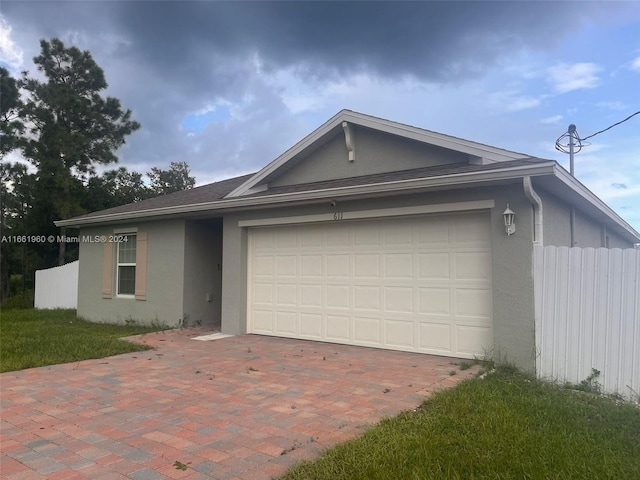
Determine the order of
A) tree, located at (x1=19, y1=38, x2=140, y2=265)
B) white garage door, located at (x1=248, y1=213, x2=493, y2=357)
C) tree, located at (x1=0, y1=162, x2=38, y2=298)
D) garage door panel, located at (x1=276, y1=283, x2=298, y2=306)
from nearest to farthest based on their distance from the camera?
white garage door, located at (x1=248, y1=213, x2=493, y2=357) → garage door panel, located at (x1=276, y1=283, x2=298, y2=306) → tree, located at (x1=0, y1=162, x2=38, y2=298) → tree, located at (x1=19, y1=38, x2=140, y2=265)

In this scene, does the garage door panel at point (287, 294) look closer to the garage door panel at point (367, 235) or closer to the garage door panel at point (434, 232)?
the garage door panel at point (367, 235)

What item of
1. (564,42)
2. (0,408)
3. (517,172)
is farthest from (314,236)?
(564,42)

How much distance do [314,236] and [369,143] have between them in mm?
2062

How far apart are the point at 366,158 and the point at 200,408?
5.54m

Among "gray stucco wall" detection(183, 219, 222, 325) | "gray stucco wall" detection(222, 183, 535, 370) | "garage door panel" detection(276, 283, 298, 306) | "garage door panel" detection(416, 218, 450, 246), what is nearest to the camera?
"gray stucco wall" detection(222, 183, 535, 370)

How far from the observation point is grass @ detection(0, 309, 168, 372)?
7.17 m

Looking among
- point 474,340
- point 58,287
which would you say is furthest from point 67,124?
point 474,340

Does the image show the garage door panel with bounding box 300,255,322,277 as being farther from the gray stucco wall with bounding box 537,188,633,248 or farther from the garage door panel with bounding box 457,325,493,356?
the gray stucco wall with bounding box 537,188,633,248

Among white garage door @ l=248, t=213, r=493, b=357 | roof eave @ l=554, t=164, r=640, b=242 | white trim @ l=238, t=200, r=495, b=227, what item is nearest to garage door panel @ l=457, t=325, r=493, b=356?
white garage door @ l=248, t=213, r=493, b=357

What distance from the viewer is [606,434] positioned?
3852 millimetres

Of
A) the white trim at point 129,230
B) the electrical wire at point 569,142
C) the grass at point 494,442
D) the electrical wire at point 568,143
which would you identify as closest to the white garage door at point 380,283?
the grass at point 494,442

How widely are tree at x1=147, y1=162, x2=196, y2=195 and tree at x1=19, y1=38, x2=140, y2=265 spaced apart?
1458cm

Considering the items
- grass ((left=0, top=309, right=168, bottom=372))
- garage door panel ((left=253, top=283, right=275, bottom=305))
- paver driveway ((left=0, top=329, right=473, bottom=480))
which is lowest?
grass ((left=0, top=309, right=168, bottom=372))

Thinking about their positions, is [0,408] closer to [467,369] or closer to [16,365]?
[16,365]
